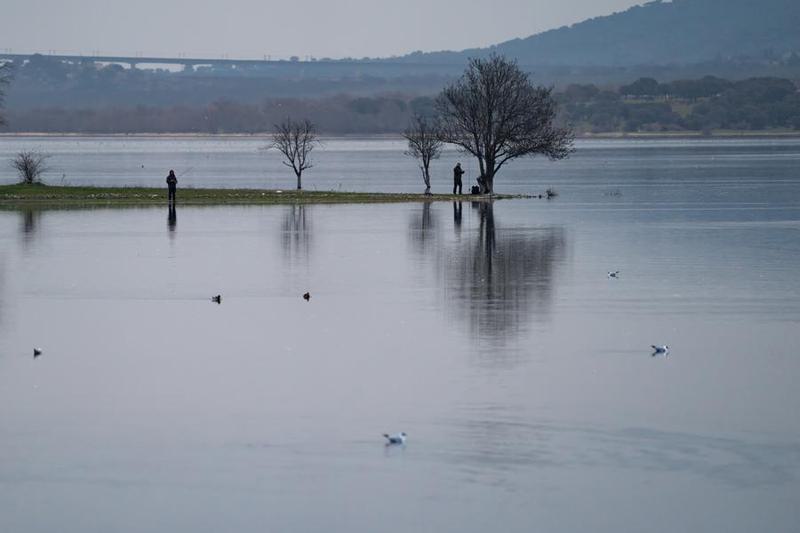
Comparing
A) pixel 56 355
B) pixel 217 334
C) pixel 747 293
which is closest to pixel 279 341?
pixel 217 334

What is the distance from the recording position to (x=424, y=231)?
40469 mm

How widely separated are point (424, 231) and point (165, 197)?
18644 mm

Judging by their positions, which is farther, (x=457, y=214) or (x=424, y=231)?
(x=457, y=214)

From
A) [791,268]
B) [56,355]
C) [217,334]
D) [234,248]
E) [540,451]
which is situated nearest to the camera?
[540,451]

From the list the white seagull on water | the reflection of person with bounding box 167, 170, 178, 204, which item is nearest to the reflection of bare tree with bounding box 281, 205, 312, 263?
the reflection of person with bounding box 167, 170, 178, 204

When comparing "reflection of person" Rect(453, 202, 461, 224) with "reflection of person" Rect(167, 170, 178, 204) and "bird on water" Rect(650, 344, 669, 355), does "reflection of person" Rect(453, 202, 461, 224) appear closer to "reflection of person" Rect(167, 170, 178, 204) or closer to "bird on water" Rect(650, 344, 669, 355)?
"reflection of person" Rect(167, 170, 178, 204)

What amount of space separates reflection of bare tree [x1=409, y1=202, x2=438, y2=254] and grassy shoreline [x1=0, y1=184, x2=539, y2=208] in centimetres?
704

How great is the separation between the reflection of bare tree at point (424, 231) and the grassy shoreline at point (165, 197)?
704 centimetres

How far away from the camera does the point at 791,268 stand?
98.4 ft

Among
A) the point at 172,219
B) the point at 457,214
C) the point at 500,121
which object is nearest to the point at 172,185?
the point at 172,219

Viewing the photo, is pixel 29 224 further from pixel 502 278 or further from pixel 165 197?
pixel 502 278

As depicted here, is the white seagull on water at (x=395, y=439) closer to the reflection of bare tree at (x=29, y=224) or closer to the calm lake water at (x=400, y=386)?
the calm lake water at (x=400, y=386)

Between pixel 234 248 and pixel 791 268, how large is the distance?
12299mm

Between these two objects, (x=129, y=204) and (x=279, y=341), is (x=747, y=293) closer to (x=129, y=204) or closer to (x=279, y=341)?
(x=279, y=341)
